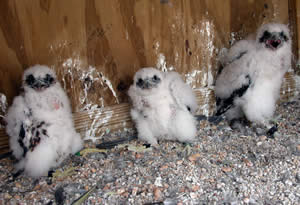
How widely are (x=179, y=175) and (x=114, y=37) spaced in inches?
62.5

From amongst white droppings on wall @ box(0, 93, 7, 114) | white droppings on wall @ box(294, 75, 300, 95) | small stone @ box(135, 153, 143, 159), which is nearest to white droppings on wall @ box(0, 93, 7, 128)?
white droppings on wall @ box(0, 93, 7, 114)

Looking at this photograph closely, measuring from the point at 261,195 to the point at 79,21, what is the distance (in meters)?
2.27

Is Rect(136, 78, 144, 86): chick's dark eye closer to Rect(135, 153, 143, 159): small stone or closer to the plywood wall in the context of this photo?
the plywood wall

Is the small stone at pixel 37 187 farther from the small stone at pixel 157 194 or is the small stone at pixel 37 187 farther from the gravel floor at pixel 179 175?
the small stone at pixel 157 194

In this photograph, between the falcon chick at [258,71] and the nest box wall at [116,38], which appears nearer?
the nest box wall at [116,38]

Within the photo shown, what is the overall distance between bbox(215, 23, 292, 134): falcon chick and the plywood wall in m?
0.32

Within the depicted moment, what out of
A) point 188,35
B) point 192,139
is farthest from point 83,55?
point 192,139

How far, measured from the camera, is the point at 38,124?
2598 mm

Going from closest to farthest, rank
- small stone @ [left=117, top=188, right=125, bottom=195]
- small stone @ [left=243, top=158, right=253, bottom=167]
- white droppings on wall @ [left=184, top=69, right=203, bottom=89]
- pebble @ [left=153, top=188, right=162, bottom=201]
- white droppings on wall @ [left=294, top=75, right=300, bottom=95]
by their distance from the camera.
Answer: pebble @ [left=153, top=188, right=162, bottom=201]
small stone @ [left=117, top=188, right=125, bottom=195]
small stone @ [left=243, top=158, right=253, bottom=167]
white droppings on wall @ [left=184, top=69, right=203, bottom=89]
white droppings on wall @ [left=294, top=75, right=300, bottom=95]

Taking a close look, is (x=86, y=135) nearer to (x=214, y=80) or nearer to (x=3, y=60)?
(x=3, y=60)

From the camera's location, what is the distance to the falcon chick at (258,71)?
10.1 ft

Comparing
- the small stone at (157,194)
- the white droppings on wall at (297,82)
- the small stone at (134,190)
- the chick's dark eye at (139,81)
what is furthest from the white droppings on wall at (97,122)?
the white droppings on wall at (297,82)

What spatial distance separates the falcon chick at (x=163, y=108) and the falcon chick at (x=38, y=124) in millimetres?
802

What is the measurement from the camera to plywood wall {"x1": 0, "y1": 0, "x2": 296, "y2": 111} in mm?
2709
